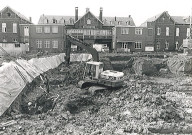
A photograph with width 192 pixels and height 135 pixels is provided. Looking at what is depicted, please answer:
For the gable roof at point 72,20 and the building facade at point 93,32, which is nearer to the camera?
the building facade at point 93,32

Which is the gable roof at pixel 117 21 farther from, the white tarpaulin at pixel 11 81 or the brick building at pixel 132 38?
the white tarpaulin at pixel 11 81

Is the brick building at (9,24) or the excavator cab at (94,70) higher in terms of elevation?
the brick building at (9,24)

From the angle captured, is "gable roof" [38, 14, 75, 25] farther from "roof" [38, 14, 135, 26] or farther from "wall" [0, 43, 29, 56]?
→ "wall" [0, 43, 29, 56]

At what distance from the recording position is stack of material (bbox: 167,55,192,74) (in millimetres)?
26188

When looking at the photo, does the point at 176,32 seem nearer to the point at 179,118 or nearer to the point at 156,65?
the point at 156,65

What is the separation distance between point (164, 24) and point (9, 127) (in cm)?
4058

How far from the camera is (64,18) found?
159 feet

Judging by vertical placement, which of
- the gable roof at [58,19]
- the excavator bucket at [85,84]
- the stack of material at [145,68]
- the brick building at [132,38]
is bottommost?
the excavator bucket at [85,84]

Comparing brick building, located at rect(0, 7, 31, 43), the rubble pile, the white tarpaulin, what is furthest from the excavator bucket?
brick building, located at rect(0, 7, 31, 43)

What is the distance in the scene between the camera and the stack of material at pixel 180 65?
26.2 m

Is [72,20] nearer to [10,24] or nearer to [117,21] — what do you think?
[117,21]

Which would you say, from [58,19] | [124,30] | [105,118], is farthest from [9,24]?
[105,118]

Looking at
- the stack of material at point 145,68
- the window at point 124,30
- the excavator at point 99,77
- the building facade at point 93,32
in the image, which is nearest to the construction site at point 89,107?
the excavator at point 99,77

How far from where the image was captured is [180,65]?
2700 cm
